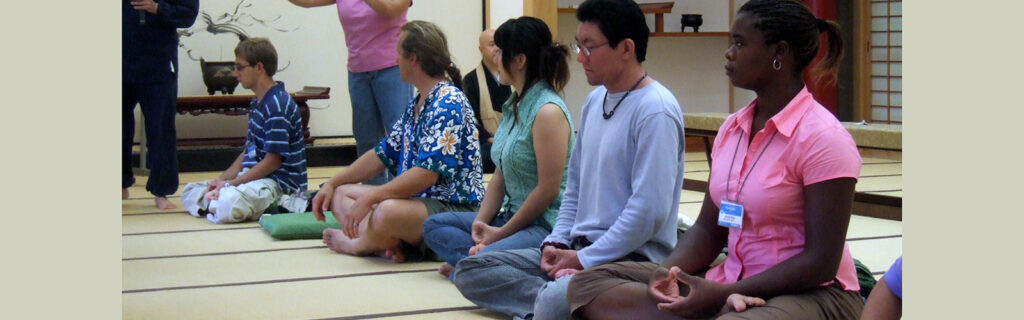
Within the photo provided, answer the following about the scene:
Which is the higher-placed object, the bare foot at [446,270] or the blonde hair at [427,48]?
the blonde hair at [427,48]

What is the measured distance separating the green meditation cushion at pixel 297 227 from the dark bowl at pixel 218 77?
9.69ft

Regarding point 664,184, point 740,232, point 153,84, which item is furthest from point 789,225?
point 153,84

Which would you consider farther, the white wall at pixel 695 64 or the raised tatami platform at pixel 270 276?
the white wall at pixel 695 64

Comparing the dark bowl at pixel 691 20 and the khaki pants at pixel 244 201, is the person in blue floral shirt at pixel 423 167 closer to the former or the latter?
the khaki pants at pixel 244 201

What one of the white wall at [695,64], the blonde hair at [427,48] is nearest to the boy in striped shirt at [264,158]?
the blonde hair at [427,48]

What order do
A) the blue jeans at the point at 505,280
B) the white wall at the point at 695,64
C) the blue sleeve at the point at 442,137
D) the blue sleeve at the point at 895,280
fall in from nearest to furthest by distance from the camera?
1. the blue sleeve at the point at 895,280
2. the blue jeans at the point at 505,280
3. the blue sleeve at the point at 442,137
4. the white wall at the point at 695,64

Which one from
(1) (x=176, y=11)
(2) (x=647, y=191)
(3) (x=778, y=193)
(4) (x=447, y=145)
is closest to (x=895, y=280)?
(3) (x=778, y=193)

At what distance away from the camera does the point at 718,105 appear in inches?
351

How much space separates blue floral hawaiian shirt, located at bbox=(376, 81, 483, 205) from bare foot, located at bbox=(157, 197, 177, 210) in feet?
6.10

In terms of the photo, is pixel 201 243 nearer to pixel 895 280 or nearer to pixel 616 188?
pixel 616 188

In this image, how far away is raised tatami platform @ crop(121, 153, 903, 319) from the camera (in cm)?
303

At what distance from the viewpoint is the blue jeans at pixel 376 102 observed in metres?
5.29

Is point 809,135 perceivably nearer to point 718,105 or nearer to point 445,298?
point 445,298

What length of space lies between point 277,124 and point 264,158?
173mm
